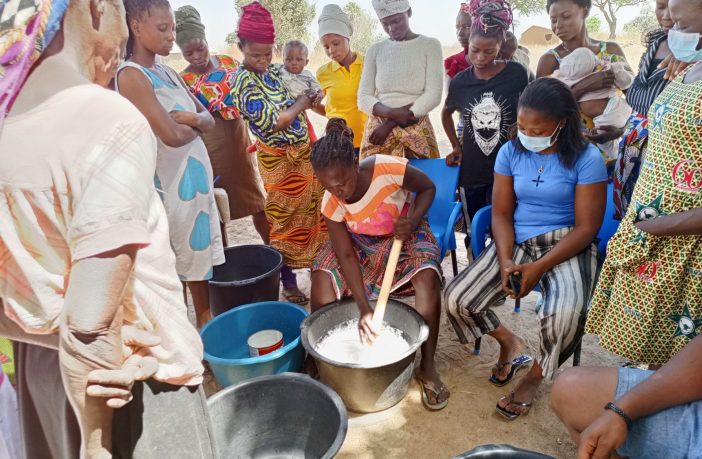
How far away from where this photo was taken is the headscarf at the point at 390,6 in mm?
3043

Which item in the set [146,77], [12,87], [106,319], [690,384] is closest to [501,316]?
[690,384]

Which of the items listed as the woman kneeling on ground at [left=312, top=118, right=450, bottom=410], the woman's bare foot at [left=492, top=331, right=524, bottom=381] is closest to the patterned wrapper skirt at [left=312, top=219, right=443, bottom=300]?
the woman kneeling on ground at [left=312, top=118, right=450, bottom=410]

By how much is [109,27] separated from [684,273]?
6.24 ft

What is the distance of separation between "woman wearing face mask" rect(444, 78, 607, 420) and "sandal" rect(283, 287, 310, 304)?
50.4 inches

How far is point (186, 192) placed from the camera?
2195mm

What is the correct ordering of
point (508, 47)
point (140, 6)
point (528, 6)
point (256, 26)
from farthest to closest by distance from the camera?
point (528, 6) < point (508, 47) < point (256, 26) < point (140, 6)

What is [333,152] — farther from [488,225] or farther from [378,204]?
[488,225]

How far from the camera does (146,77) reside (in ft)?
6.18

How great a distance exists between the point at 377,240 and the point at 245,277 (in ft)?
3.55

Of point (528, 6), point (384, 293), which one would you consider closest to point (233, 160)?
point (384, 293)

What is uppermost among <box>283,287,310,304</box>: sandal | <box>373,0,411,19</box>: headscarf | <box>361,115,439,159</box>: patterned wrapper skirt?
<box>373,0,411,19</box>: headscarf

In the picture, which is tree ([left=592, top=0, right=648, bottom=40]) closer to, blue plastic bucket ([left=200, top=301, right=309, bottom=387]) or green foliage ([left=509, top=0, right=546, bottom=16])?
green foliage ([left=509, top=0, right=546, bottom=16])

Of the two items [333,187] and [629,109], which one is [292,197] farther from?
[629,109]

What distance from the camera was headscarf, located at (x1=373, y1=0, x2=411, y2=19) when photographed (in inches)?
120
